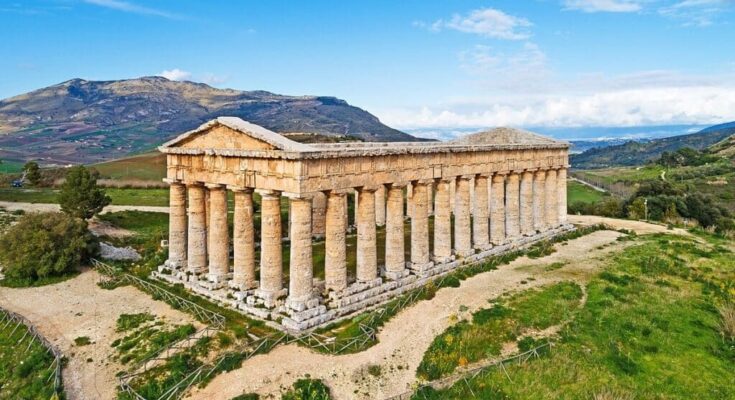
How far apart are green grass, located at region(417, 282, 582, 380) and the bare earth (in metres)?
0.61

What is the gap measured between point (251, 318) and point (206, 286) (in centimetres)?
459

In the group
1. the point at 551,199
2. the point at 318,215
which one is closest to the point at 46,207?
the point at 318,215

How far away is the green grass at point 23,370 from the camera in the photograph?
55.3 feet

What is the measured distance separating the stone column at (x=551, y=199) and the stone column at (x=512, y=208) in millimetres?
5796

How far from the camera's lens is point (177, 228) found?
27922 mm

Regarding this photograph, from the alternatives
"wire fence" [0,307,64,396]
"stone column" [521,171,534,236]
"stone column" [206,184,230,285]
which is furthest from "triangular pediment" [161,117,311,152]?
"stone column" [521,171,534,236]

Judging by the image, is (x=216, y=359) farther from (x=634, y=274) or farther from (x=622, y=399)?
(x=634, y=274)

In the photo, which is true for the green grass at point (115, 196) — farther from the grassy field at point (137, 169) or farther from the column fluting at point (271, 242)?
the column fluting at point (271, 242)

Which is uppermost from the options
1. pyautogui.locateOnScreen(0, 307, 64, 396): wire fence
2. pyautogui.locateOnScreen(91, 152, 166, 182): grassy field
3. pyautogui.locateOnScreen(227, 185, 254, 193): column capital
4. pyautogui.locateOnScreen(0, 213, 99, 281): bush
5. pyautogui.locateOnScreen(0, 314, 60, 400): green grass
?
pyautogui.locateOnScreen(91, 152, 166, 182): grassy field

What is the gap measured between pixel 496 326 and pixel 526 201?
18.4m

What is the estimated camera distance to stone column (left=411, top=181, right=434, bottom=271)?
27359mm

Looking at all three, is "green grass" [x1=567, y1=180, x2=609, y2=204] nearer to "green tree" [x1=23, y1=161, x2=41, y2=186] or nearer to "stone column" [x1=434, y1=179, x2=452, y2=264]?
"stone column" [x1=434, y1=179, x2=452, y2=264]

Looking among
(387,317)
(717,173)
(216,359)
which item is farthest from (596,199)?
(216,359)

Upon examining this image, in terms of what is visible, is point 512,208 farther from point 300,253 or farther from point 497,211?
point 300,253
